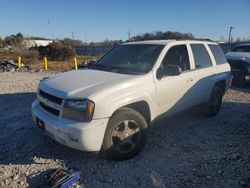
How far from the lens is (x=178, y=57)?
17.0 feet

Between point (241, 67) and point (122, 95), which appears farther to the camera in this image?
point (241, 67)

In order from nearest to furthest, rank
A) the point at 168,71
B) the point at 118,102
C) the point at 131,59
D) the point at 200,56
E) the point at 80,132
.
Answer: the point at 80,132, the point at 118,102, the point at 168,71, the point at 131,59, the point at 200,56

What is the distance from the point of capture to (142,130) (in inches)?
168

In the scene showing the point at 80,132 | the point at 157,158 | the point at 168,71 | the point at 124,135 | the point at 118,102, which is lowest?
the point at 157,158

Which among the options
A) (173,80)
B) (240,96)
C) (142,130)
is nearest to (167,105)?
(173,80)

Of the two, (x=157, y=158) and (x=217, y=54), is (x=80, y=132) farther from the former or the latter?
(x=217, y=54)

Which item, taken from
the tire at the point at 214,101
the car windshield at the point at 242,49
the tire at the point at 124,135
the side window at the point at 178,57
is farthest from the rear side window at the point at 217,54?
the car windshield at the point at 242,49

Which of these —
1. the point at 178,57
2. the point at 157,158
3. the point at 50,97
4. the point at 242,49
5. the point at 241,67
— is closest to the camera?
the point at 50,97

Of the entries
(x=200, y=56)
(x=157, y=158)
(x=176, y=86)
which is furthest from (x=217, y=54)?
(x=157, y=158)

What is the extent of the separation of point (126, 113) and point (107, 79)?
0.62m

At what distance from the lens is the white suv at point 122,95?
144 inches

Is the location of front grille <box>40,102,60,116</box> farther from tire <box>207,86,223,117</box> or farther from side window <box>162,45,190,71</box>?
tire <box>207,86,223,117</box>

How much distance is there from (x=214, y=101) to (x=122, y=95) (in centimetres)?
325

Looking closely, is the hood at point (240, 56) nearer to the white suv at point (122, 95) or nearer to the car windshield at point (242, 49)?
the car windshield at point (242, 49)
